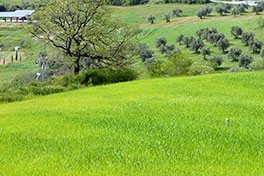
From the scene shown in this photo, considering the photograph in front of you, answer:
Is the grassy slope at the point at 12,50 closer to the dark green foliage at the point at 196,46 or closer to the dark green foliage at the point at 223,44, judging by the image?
the dark green foliage at the point at 196,46

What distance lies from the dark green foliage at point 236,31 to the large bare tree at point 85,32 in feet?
116

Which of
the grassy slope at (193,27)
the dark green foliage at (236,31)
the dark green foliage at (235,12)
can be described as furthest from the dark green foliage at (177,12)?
the dark green foliage at (236,31)

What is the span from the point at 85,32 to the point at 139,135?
796 inches

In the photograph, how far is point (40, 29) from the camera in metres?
34.4

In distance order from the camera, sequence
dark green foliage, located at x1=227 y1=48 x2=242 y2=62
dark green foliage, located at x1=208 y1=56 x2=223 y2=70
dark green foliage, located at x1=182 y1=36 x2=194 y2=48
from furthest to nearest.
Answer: dark green foliage, located at x1=182 y1=36 x2=194 y2=48, dark green foliage, located at x1=227 y1=48 x2=242 y2=62, dark green foliage, located at x1=208 y1=56 x2=223 y2=70

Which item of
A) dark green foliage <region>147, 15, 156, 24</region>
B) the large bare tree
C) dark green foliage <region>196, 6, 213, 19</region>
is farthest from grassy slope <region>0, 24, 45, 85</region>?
dark green foliage <region>196, 6, 213, 19</region>

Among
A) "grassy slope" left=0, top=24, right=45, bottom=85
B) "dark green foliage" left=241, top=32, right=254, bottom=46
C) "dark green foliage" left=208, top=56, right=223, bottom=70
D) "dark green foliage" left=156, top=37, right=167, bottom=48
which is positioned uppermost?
"dark green foliage" left=241, top=32, right=254, bottom=46

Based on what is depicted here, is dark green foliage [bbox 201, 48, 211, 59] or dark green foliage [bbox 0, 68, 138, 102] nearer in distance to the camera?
dark green foliage [bbox 0, 68, 138, 102]

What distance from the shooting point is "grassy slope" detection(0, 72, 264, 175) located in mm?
11430

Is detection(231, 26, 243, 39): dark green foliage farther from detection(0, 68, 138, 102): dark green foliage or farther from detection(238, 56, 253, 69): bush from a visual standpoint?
detection(0, 68, 138, 102): dark green foliage

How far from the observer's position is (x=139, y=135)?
14719 mm

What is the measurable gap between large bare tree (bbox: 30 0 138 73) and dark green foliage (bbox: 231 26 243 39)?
116 feet

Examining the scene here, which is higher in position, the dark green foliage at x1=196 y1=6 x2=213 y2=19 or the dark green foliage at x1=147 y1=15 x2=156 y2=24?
the dark green foliage at x1=196 y1=6 x2=213 y2=19

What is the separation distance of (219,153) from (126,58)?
22756 millimetres
